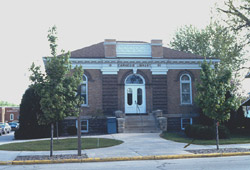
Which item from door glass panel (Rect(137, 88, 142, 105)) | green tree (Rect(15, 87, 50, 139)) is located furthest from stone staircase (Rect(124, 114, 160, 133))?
green tree (Rect(15, 87, 50, 139))

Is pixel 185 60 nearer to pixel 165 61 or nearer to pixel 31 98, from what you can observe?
pixel 165 61

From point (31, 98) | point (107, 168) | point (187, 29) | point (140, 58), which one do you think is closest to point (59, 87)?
point (107, 168)

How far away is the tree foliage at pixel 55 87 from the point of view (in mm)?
12750

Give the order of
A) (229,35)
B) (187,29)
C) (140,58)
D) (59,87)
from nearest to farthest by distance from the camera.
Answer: (59,87) < (140,58) < (229,35) < (187,29)

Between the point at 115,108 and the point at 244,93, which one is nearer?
the point at 115,108

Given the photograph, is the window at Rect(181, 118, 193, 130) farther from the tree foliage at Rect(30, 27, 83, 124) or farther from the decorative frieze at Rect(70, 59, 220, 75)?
the tree foliage at Rect(30, 27, 83, 124)

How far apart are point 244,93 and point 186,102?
26.9 metres

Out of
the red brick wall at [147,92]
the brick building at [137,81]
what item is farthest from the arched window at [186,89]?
the red brick wall at [147,92]

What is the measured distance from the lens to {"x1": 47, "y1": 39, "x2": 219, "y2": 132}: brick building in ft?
81.1

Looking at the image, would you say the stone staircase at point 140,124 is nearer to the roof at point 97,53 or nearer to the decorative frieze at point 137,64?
the decorative frieze at point 137,64

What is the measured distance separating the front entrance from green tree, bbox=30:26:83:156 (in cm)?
1228

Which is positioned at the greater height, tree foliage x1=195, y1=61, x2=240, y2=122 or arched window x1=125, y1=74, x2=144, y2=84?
arched window x1=125, y1=74, x2=144, y2=84

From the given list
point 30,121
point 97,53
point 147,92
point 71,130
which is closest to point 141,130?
point 147,92

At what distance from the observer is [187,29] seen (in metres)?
47.9
